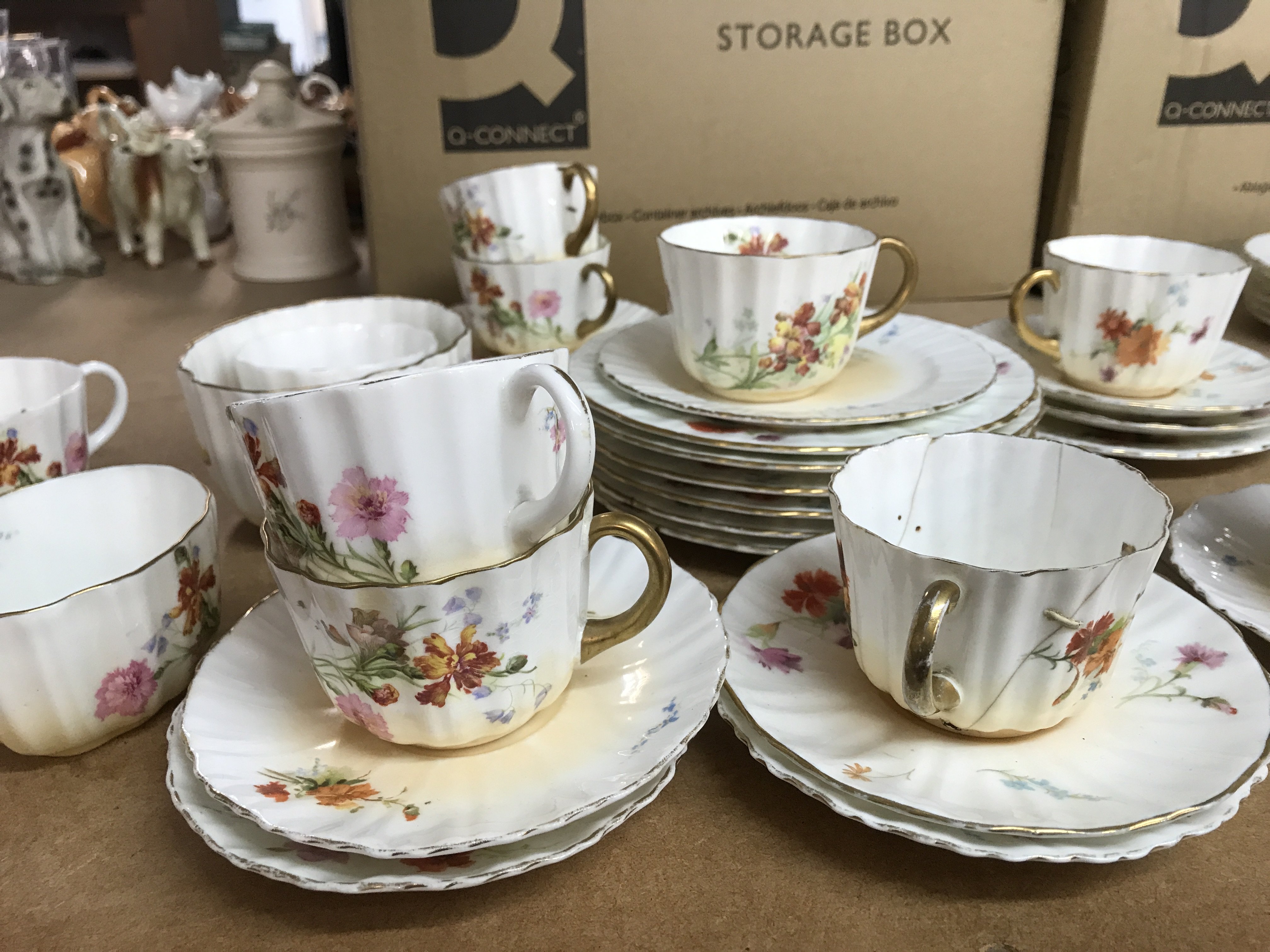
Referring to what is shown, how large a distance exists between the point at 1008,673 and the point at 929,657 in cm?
4

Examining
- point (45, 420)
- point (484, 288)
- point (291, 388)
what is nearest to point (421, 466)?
point (291, 388)

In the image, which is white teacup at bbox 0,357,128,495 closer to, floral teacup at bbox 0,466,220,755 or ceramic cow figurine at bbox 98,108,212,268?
floral teacup at bbox 0,466,220,755

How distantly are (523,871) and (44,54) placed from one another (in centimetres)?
131

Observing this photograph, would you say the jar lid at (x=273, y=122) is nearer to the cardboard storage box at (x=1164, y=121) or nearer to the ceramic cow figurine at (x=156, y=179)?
the ceramic cow figurine at (x=156, y=179)

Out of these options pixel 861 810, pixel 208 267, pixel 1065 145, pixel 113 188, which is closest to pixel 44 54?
pixel 113 188

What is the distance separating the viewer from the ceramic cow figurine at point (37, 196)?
1141 millimetres

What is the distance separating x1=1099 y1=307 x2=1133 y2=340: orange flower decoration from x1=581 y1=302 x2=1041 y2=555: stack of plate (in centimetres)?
9

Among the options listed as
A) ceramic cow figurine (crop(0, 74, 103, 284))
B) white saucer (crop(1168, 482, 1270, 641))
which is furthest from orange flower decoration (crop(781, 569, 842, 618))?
ceramic cow figurine (crop(0, 74, 103, 284))

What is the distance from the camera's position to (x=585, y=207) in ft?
2.96

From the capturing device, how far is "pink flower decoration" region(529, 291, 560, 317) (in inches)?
33.4

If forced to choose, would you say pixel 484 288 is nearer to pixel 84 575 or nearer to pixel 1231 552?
pixel 84 575

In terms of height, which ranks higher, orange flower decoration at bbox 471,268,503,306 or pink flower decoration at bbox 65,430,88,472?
orange flower decoration at bbox 471,268,503,306

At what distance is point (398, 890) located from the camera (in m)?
0.39

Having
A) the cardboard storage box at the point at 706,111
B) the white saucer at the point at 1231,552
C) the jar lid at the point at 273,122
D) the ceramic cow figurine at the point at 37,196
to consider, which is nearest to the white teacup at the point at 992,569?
the white saucer at the point at 1231,552
